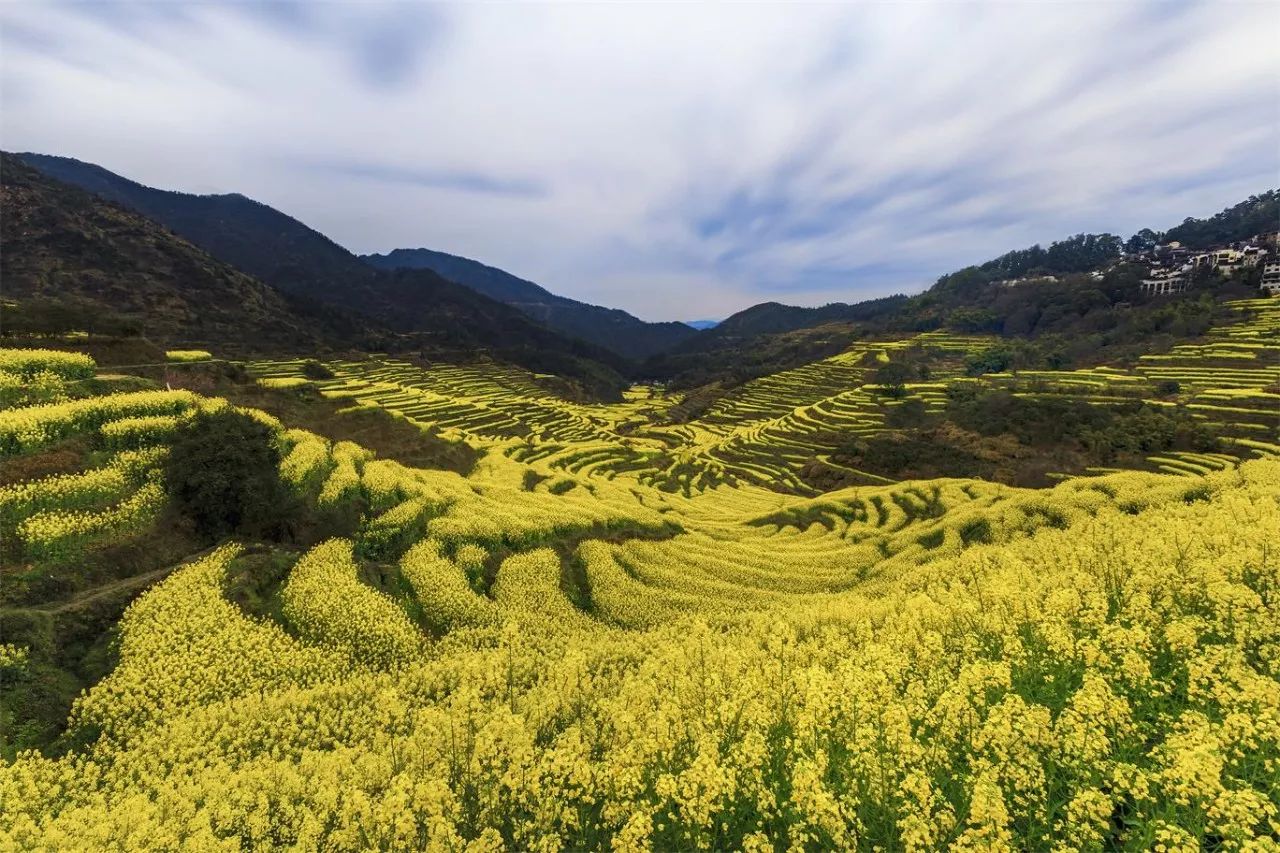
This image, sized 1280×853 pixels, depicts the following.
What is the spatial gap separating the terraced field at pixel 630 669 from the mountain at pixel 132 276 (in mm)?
85858

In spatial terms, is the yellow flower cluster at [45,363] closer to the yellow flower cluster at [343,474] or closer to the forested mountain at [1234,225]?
the yellow flower cluster at [343,474]

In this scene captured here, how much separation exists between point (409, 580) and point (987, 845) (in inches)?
873

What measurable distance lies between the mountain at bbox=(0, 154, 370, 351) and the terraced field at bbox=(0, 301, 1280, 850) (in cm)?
8586

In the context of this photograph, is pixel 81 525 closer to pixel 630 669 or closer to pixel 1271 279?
pixel 630 669

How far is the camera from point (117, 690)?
14.7 m

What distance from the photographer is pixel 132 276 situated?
364ft

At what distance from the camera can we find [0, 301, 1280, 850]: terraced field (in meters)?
7.81

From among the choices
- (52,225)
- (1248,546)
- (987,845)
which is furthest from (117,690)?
(52,225)

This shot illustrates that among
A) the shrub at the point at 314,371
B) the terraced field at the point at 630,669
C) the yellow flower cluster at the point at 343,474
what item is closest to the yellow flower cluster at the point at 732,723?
the terraced field at the point at 630,669

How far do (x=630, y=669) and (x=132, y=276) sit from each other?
149653 mm

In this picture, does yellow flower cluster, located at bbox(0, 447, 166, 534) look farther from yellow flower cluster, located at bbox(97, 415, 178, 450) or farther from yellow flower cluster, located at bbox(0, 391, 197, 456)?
yellow flower cluster, located at bbox(0, 391, 197, 456)

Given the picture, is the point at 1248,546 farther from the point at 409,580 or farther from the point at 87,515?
the point at 87,515

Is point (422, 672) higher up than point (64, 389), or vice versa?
point (64, 389)

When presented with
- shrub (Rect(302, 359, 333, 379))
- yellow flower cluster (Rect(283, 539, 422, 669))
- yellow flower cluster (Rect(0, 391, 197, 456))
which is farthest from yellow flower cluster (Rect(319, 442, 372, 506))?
shrub (Rect(302, 359, 333, 379))
